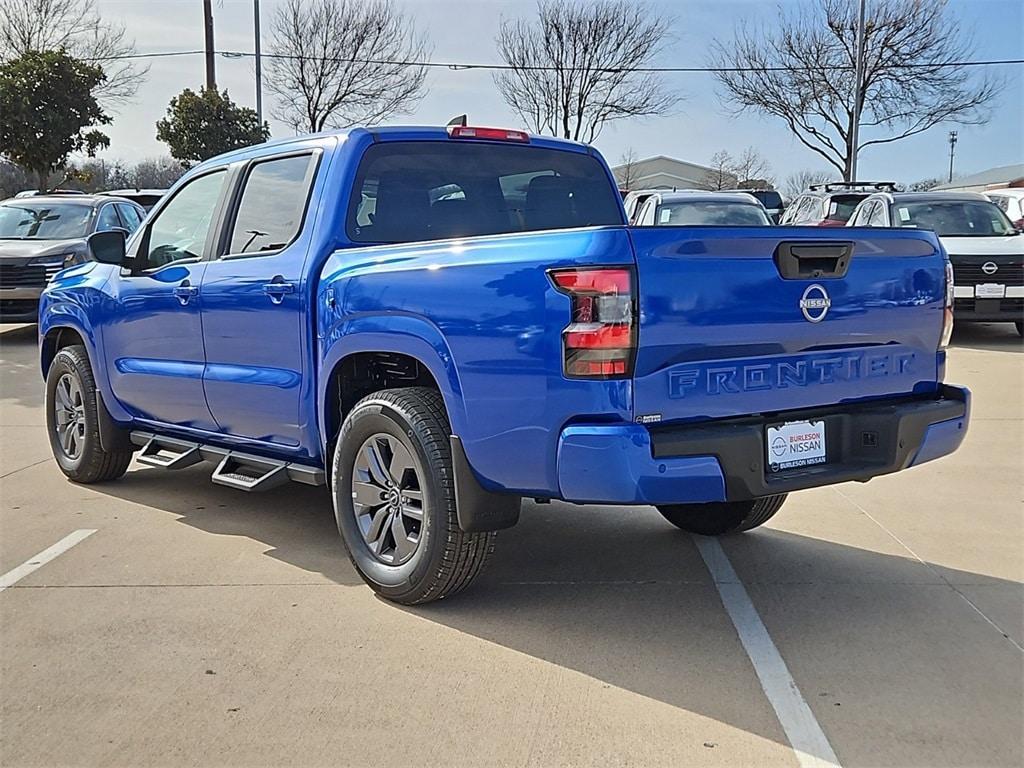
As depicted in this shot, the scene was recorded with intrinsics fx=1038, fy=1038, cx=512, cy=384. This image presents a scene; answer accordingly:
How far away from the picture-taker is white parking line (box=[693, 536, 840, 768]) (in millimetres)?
3072

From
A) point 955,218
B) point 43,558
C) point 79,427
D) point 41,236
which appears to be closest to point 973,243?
point 955,218

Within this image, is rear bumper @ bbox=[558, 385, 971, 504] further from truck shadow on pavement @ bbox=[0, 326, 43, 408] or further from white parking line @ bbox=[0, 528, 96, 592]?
truck shadow on pavement @ bbox=[0, 326, 43, 408]

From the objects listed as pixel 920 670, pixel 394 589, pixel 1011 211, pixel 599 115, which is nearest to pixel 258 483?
pixel 394 589

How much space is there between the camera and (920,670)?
3.61 meters

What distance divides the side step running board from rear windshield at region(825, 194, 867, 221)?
1345 cm

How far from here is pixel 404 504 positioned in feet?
13.8

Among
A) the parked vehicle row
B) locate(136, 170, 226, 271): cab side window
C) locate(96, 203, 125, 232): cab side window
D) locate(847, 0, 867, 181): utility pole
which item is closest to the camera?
locate(136, 170, 226, 271): cab side window

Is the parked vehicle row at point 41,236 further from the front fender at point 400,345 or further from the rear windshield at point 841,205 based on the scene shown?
the rear windshield at point 841,205

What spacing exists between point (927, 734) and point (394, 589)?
2036mm

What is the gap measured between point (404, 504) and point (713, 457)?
1335 millimetres

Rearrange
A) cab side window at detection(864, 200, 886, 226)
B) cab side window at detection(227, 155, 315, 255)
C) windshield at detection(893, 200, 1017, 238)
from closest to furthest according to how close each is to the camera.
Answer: cab side window at detection(227, 155, 315, 255) → windshield at detection(893, 200, 1017, 238) → cab side window at detection(864, 200, 886, 226)

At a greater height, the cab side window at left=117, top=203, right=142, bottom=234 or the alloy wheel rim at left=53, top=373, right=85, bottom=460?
the cab side window at left=117, top=203, right=142, bottom=234

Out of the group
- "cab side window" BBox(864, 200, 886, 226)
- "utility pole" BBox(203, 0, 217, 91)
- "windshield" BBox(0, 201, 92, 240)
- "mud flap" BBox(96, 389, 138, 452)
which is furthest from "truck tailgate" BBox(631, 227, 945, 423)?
"utility pole" BBox(203, 0, 217, 91)

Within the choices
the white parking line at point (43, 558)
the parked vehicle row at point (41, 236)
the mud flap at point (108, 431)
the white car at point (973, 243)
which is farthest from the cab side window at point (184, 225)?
the white car at point (973, 243)
